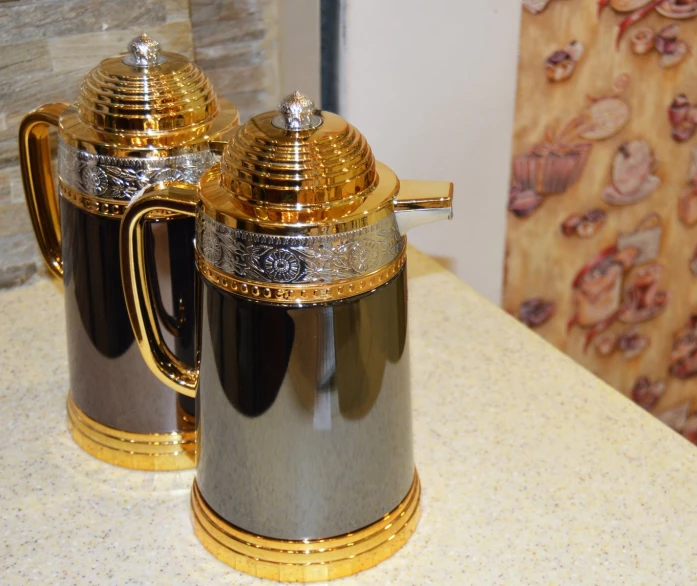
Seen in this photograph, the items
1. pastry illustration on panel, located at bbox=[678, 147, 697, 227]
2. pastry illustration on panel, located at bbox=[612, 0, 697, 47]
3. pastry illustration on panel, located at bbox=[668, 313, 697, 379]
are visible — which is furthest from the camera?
pastry illustration on panel, located at bbox=[668, 313, 697, 379]

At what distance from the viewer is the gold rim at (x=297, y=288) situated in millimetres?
487

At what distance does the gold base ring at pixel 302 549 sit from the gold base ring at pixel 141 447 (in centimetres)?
6

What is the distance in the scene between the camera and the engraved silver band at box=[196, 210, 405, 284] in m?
0.48

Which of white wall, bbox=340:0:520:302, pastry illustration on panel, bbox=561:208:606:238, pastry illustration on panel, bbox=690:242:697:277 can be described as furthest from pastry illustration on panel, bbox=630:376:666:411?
white wall, bbox=340:0:520:302

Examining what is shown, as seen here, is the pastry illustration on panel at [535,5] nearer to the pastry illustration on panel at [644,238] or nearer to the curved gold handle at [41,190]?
the pastry illustration on panel at [644,238]

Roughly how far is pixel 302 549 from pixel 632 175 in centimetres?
68

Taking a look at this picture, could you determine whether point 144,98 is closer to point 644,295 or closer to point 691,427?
point 644,295

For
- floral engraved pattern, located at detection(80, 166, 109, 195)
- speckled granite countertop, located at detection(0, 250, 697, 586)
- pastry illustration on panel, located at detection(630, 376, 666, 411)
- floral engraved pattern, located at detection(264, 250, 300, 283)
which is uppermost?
floral engraved pattern, located at detection(80, 166, 109, 195)

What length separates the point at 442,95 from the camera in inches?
35.8

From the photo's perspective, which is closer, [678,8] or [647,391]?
[678,8]

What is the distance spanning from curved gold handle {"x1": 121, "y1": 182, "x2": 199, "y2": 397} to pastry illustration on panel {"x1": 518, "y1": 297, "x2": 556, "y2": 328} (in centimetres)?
59

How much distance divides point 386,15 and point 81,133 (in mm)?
366

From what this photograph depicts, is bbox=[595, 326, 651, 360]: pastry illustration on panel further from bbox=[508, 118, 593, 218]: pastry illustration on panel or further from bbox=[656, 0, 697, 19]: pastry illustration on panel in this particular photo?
bbox=[656, 0, 697, 19]: pastry illustration on panel

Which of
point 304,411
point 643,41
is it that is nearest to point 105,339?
point 304,411
